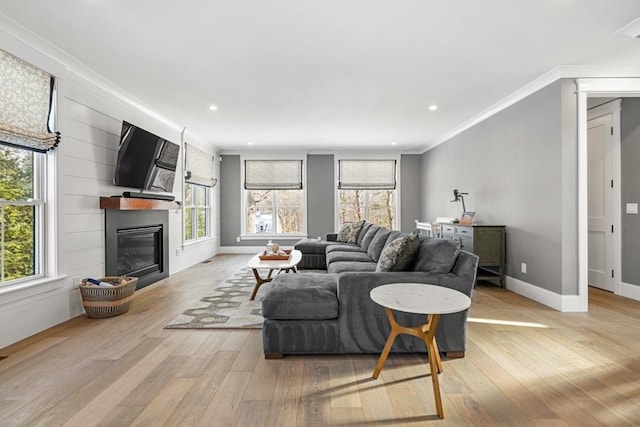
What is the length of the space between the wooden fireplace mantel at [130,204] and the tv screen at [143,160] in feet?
0.72

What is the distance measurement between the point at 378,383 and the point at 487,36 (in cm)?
285

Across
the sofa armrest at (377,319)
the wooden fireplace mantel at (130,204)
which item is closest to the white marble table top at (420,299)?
the sofa armrest at (377,319)

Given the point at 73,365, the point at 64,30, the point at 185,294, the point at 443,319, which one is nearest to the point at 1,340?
the point at 73,365

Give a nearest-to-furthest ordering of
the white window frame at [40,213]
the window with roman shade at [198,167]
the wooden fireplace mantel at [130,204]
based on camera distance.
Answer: the white window frame at [40,213]
the wooden fireplace mantel at [130,204]
the window with roman shade at [198,167]

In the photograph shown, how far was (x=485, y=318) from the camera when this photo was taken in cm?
339

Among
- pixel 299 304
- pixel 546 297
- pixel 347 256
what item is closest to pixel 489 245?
pixel 546 297

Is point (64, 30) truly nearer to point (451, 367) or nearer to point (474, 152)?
point (451, 367)

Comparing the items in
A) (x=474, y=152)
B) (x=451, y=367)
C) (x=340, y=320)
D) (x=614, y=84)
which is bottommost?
(x=451, y=367)

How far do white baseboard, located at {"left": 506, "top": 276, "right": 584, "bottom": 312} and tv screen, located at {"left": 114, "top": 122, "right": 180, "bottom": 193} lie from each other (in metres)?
5.06

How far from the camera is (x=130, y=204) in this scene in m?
4.08

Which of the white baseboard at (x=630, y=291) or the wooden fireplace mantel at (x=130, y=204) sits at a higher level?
the wooden fireplace mantel at (x=130, y=204)

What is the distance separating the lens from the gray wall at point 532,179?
3.61 metres

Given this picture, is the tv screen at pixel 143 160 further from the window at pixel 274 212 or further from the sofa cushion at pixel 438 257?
the sofa cushion at pixel 438 257

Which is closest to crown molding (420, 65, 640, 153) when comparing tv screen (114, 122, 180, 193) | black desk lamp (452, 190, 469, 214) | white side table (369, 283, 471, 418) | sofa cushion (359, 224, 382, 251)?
black desk lamp (452, 190, 469, 214)
